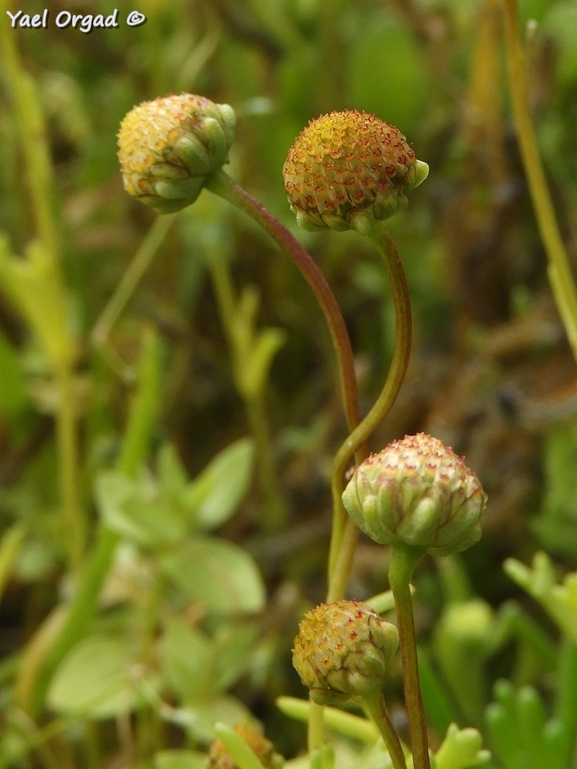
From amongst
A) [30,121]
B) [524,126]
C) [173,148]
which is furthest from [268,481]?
[173,148]

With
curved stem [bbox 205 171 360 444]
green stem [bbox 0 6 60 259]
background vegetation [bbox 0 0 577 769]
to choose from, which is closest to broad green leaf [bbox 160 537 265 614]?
background vegetation [bbox 0 0 577 769]

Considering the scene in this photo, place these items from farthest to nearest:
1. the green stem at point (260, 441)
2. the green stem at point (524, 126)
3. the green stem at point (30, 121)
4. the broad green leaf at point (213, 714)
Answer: the green stem at point (260, 441) < the green stem at point (30, 121) < the broad green leaf at point (213, 714) < the green stem at point (524, 126)

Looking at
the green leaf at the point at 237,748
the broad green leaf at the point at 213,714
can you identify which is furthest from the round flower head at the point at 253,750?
the broad green leaf at the point at 213,714

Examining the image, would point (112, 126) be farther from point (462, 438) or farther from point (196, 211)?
point (462, 438)

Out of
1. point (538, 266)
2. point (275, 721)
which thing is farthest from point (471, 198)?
point (275, 721)

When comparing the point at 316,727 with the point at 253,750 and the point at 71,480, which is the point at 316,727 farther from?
the point at 71,480

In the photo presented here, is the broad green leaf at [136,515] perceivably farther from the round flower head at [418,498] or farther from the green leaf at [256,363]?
the round flower head at [418,498]
